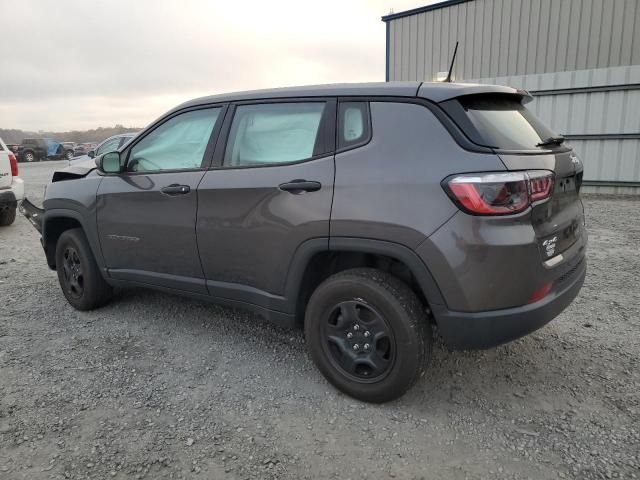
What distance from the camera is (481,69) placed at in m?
11.9

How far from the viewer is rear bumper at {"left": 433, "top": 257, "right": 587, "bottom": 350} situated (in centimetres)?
240

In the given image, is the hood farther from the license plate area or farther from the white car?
the white car

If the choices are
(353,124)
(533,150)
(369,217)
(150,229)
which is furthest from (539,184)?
(150,229)

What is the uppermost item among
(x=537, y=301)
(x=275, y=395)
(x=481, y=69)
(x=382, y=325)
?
(x=481, y=69)

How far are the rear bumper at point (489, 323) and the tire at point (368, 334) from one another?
16cm

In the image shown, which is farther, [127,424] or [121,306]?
[121,306]

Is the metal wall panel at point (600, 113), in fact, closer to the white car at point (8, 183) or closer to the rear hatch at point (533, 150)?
the rear hatch at point (533, 150)

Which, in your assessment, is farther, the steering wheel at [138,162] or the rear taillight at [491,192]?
the steering wheel at [138,162]

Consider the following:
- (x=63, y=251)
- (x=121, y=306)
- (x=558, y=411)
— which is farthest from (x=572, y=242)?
→ (x=63, y=251)

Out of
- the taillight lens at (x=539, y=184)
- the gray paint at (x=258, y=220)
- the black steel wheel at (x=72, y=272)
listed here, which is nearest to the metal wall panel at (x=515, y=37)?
the taillight lens at (x=539, y=184)

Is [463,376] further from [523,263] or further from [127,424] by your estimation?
[127,424]

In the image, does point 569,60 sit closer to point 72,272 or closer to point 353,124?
point 353,124

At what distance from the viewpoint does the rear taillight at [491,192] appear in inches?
90.6

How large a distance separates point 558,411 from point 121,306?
11.8 ft
